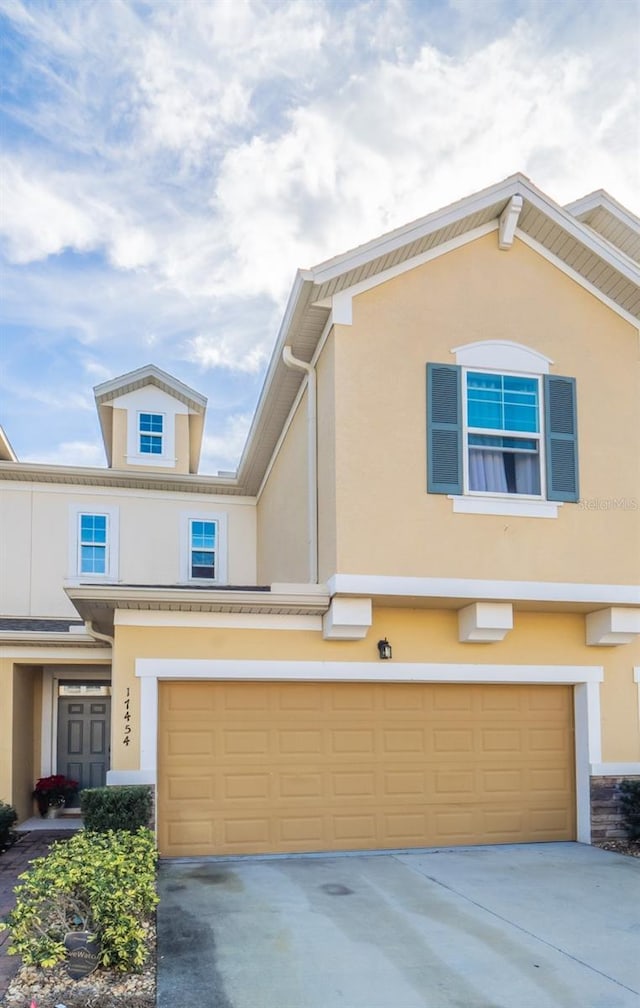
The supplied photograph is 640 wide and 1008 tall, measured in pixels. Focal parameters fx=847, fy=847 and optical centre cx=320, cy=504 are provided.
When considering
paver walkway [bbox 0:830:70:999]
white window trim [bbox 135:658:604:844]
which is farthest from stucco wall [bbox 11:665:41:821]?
white window trim [bbox 135:658:604:844]

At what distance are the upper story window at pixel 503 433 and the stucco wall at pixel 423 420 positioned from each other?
0.44 metres

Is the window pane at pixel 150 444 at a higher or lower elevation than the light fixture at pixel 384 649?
higher

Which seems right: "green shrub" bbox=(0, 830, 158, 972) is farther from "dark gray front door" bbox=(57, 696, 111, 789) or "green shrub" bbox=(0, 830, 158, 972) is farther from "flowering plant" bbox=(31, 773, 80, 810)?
"dark gray front door" bbox=(57, 696, 111, 789)

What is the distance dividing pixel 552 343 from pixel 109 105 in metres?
7.50

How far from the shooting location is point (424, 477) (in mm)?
9750

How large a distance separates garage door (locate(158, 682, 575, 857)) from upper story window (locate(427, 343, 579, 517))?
2.54 m

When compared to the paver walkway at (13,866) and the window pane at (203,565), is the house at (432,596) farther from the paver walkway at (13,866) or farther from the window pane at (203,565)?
the window pane at (203,565)

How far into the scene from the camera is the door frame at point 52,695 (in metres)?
13.9

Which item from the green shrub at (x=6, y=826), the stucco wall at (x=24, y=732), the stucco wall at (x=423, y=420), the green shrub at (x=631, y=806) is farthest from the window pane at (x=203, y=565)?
the green shrub at (x=631, y=806)

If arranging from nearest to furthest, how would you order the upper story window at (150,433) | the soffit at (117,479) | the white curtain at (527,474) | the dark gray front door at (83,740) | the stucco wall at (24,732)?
the white curtain at (527,474)
the stucco wall at (24,732)
the dark gray front door at (83,740)
the soffit at (117,479)
the upper story window at (150,433)

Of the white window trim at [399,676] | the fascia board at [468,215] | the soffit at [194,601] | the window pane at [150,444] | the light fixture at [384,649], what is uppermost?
the fascia board at [468,215]

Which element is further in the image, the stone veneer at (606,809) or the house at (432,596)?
the stone veneer at (606,809)

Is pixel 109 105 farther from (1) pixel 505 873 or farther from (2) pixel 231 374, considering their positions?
(2) pixel 231 374

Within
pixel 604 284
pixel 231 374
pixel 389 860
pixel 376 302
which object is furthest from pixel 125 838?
pixel 231 374
